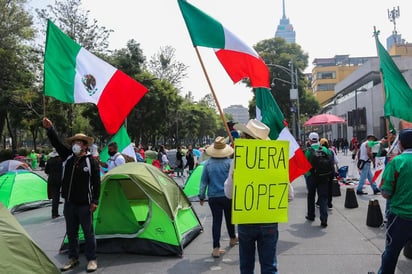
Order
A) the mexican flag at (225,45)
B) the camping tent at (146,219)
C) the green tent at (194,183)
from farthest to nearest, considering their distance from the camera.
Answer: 1. the green tent at (194,183)
2. the camping tent at (146,219)
3. the mexican flag at (225,45)

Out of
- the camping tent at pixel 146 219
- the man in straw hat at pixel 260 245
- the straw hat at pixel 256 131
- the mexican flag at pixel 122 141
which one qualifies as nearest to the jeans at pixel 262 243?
the man in straw hat at pixel 260 245

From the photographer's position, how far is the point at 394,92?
609 centimetres

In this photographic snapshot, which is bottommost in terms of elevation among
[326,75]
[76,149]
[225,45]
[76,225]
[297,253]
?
[297,253]

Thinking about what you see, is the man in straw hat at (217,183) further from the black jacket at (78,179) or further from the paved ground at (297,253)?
the black jacket at (78,179)

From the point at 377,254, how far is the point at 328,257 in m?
0.72

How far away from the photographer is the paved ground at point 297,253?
5387 mm

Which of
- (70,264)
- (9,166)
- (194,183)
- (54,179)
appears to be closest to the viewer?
(70,264)

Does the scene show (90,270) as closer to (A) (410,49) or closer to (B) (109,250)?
(B) (109,250)

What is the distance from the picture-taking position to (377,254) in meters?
5.82

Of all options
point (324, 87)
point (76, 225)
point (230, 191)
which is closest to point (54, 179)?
point (76, 225)

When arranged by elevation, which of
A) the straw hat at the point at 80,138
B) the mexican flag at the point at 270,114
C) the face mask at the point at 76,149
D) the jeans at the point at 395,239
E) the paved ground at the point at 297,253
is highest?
the mexican flag at the point at 270,114

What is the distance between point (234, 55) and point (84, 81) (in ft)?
8.46

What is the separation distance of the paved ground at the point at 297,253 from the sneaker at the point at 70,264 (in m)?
0.08

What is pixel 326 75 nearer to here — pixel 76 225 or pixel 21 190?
pixel 21 190
